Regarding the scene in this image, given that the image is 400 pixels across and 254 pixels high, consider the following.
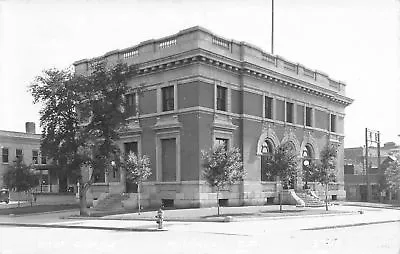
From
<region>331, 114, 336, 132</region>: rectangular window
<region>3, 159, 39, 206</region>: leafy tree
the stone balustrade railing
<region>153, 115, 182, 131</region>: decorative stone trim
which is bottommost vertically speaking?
<region>3, 159, 39, 206</region>: leafy tree

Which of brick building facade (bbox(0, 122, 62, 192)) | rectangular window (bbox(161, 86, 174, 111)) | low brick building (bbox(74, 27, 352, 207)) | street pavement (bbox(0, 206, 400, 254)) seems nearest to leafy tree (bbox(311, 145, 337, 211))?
low brick building (bbox(74, 27, 352, 207))

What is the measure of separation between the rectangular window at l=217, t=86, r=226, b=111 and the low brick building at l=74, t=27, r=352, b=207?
72 mm

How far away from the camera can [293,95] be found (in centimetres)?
4375

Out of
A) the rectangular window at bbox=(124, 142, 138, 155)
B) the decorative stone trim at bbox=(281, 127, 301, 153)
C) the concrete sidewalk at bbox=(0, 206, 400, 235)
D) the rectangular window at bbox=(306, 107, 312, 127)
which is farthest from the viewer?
the rectangular window at bbox=(306, 107, 312, 127)

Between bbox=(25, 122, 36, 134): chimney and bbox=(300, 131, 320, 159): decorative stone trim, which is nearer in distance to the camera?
bbox=(300, 131, 320, 159): decorative stone trim

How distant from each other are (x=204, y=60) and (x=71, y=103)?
9.23m

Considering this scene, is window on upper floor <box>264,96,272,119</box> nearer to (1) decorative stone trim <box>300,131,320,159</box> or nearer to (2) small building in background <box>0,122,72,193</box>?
(1) decorative stone trim <box>300,131,320,159</box>

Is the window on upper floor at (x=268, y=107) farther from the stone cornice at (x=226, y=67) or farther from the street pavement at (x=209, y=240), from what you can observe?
the street pavement at (x=209, y=240)

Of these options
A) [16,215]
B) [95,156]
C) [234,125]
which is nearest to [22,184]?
[16,215]

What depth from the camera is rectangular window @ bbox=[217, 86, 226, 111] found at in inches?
1425

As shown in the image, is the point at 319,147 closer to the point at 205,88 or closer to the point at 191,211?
the point at 205,88

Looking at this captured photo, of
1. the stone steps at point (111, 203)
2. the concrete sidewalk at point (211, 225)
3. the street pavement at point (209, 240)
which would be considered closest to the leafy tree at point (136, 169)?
the concrete sidewalk at point (211, 225)

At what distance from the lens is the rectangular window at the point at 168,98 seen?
3581 cm

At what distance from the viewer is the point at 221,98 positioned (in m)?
36.5
